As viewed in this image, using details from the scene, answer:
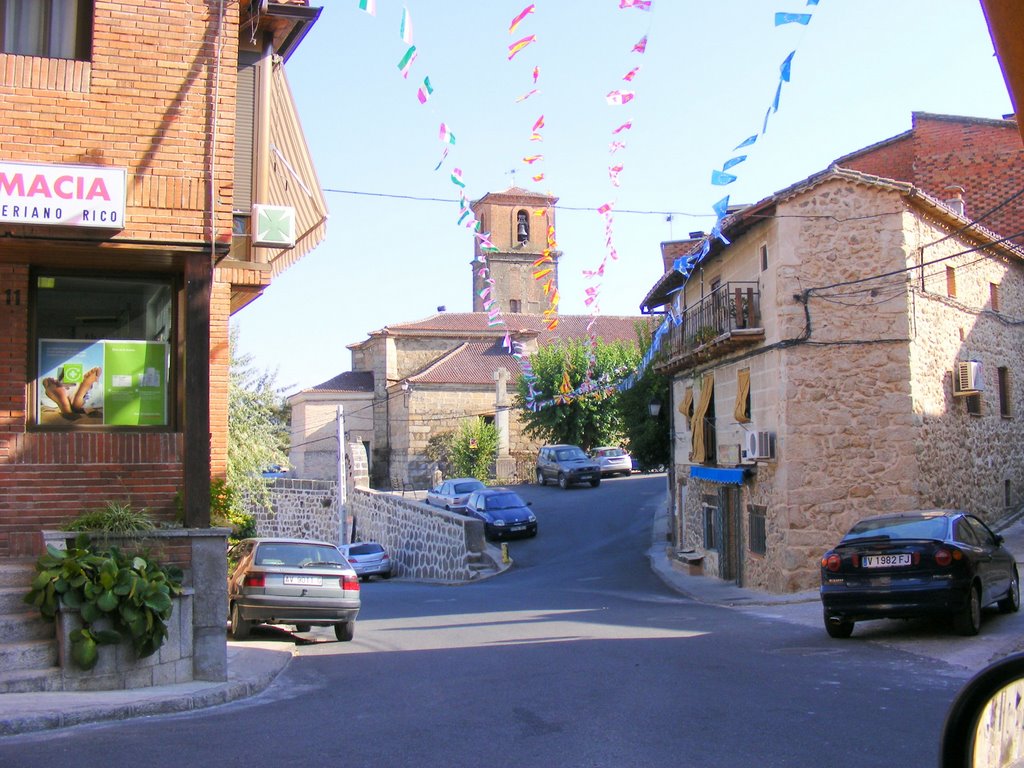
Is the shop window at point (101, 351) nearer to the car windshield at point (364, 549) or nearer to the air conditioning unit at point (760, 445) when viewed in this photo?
the air conditioning unit at point (760, 445)

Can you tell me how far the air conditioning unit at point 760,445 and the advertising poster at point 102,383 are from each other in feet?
40.8

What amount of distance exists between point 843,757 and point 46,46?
371 inches

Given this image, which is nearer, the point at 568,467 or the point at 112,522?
the point at 112,522

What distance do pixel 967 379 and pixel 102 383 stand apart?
16.4m

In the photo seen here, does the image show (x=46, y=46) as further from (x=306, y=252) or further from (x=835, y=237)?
(x=835, y=237)

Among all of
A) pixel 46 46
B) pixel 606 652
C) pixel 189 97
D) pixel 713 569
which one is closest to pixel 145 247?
pixel 189 97

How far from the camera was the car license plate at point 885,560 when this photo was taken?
11.7 metres

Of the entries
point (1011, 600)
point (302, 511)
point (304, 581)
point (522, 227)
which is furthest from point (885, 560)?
point (522, 227)

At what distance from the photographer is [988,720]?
234 cm

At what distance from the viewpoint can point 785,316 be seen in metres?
19.5

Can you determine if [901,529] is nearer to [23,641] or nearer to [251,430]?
[23,641]

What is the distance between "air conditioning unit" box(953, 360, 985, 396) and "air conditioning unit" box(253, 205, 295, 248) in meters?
14.6

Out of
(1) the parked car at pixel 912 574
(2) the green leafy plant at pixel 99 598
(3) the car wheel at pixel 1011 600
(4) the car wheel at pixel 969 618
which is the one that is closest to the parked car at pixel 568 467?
(3) the car wheel at pixel 1011 600

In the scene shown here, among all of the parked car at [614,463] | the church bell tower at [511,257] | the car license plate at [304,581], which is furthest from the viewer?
the church bell tower at [511,257]
